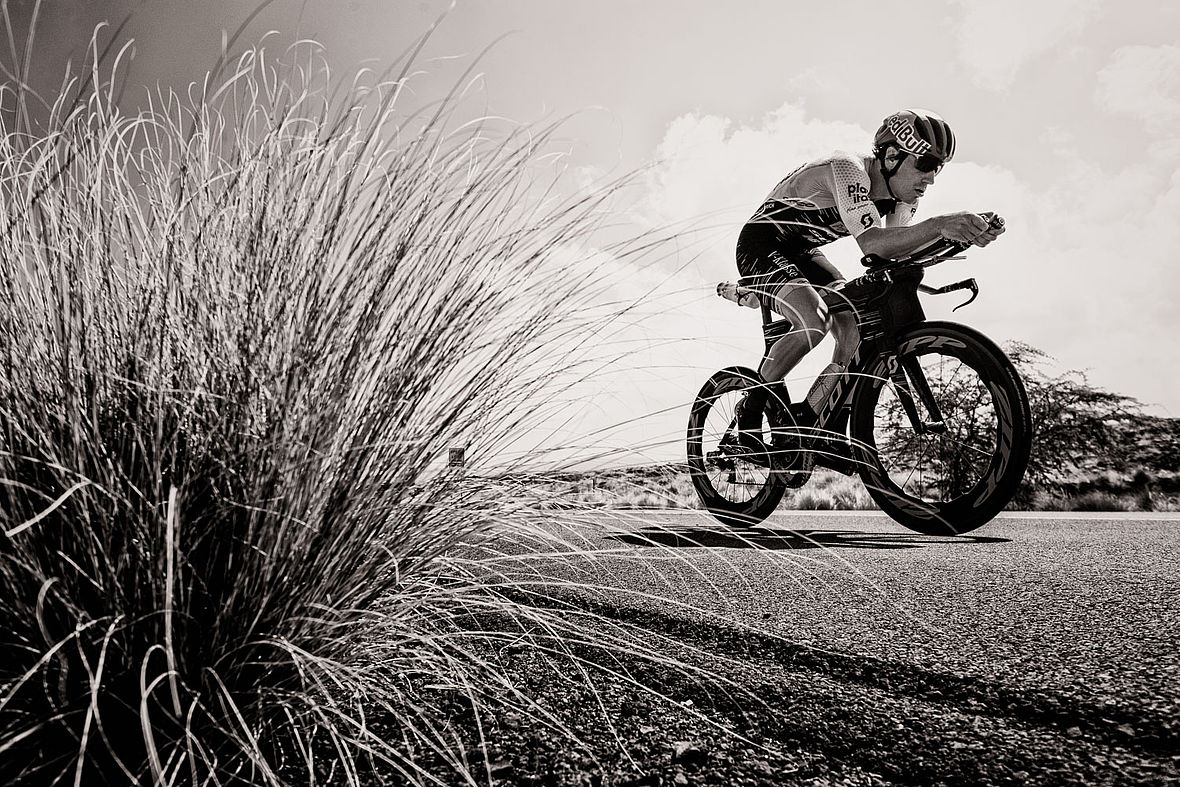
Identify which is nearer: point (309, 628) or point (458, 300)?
point (309, 628)

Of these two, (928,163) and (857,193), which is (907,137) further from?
(857,193)

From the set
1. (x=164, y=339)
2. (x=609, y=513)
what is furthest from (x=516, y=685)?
(x=164, y=339)

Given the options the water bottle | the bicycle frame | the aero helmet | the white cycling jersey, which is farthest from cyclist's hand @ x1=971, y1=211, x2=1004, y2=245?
the water bottle

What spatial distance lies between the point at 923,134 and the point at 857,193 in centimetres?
44

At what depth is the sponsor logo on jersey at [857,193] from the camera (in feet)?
9.89

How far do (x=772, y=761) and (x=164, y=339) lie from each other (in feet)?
3.13

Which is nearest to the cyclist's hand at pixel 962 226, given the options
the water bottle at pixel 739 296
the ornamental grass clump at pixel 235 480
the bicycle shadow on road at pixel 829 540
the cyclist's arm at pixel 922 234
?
the cyclist's arm at pixel 922 234

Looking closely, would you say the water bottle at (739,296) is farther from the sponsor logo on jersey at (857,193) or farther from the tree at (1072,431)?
the tree at (1072,431)

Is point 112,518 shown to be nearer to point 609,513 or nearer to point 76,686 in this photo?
point 76,686

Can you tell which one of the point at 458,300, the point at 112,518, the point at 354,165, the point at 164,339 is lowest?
the point at 112,518

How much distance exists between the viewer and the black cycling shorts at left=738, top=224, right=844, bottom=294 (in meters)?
3.38

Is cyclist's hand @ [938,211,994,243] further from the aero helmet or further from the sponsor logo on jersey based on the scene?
the aero helmet

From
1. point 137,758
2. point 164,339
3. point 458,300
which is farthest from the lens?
point 458,300

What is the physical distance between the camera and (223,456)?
1034 mm
